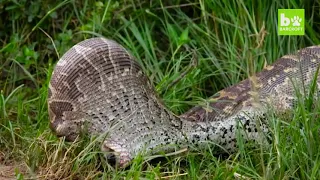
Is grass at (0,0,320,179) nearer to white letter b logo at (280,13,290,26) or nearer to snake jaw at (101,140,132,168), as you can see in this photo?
snake jaw at (101,140,132,168)

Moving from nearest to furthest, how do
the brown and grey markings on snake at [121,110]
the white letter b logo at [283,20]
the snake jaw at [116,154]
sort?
the snake jaw at [116,154], the brown and grey markings on snake at [121,110], the white letter b logo at [283,20]

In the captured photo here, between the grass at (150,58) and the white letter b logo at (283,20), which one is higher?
the white letter b logo at (283,20)

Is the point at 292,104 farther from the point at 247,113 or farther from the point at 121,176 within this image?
the point at 121,176

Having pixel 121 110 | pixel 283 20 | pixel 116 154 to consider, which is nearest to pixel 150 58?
pixel 283 20

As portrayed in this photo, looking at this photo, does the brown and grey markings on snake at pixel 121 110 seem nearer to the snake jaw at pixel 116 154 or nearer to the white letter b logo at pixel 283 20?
the snake jaw at pixel 116 154

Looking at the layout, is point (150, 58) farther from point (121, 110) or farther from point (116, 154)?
point (116, 154)

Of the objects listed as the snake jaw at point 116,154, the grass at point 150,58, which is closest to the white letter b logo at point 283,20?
the grass at point 150,58

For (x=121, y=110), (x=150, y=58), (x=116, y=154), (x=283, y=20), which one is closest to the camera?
(x=116, y=154)
